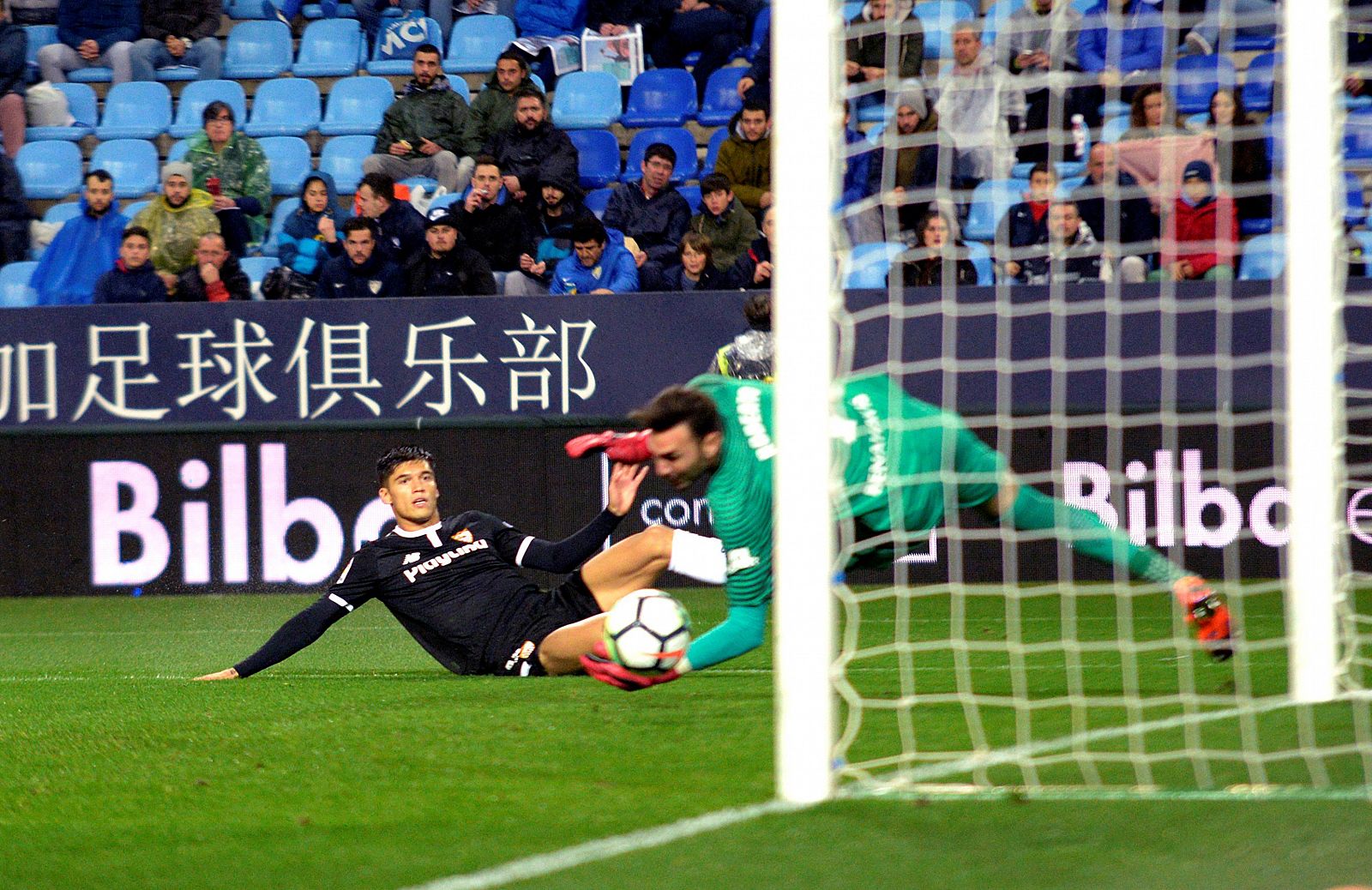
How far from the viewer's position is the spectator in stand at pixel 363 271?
1073 centimetres

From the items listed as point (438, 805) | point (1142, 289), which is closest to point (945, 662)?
point (438, 805)

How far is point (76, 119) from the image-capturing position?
13539 mm

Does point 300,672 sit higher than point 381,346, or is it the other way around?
point 381,346

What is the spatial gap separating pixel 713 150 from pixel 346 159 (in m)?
2.77

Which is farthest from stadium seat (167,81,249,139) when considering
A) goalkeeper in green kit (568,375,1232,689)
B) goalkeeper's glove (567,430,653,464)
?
goalkeeper in green kit (568,375,1232,689)

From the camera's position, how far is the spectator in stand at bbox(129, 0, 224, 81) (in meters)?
13.5

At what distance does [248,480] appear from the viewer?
9859 mm

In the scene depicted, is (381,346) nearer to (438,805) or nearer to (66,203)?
(66,203)

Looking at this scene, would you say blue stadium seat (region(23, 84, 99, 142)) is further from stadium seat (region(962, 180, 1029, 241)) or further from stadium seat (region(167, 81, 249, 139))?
stadium seat (region(962, 180, 1029, 241))

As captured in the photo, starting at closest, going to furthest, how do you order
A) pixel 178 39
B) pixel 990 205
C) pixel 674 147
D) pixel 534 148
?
pixel 990 205 < pixel 534 148 < pixel 674 147 < pixel 178 39

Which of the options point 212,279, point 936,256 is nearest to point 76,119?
point 212,279

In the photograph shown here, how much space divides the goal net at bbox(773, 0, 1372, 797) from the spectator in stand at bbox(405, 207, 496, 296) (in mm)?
2375

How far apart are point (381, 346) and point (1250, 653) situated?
18.8ft

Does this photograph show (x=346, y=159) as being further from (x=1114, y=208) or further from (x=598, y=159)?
(x=1114, y=208)
